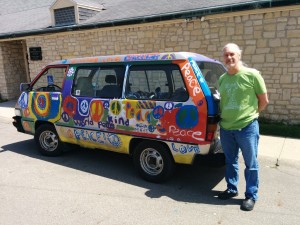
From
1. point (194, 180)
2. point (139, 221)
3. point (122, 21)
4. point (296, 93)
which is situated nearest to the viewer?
point (139, 221)

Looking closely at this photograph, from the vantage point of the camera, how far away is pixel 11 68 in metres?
14.2

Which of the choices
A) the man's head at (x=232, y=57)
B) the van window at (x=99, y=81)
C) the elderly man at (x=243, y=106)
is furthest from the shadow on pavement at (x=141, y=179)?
the man's head at (x=232, y=57)

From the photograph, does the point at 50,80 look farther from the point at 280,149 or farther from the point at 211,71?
the point at 280,149

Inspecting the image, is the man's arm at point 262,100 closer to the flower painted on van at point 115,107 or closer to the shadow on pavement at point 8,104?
the flower painted on van at point 115,107

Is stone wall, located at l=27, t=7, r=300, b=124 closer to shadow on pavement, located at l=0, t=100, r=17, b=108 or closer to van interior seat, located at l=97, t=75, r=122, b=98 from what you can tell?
van interior seat, located at l=97, t=75, r=122, b=98

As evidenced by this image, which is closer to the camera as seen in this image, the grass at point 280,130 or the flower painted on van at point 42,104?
the flower painted on van at point 42,104

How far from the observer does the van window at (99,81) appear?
4543 mm

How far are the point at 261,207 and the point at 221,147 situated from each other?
91 centimetres

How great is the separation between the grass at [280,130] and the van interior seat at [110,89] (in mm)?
4112

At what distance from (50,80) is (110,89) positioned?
1.79 m

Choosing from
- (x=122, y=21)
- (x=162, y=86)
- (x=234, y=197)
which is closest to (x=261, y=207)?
(x=234, y=197)

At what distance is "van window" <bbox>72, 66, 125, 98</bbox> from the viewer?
14.9 feet

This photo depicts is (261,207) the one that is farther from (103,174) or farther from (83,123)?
(83,123)

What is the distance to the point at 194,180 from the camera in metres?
4.50
